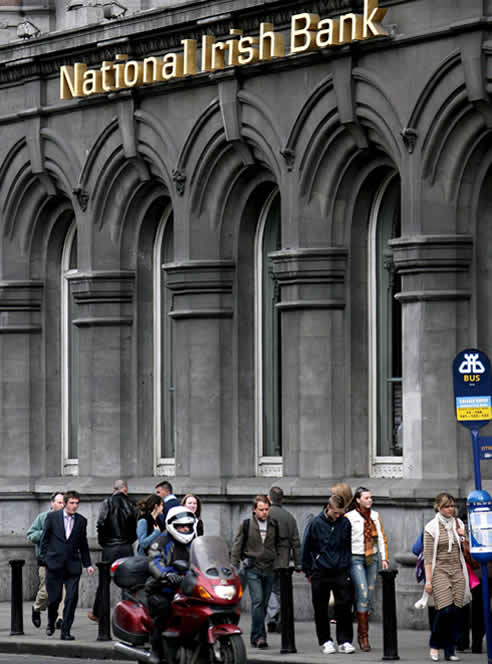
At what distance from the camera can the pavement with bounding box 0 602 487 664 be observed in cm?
2231

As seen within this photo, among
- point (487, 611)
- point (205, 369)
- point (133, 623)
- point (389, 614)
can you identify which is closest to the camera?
point (133, 623)

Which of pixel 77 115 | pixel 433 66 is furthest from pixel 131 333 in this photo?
pixel 433 66

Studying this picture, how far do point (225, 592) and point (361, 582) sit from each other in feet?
15.8

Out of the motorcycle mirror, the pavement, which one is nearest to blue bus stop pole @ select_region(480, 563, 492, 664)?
the pavement

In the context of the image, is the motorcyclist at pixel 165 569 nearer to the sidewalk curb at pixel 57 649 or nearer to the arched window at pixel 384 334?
the sidewalk curb at pixel 57 649

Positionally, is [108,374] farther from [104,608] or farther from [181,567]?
[181,567]

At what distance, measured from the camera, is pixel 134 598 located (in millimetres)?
19797

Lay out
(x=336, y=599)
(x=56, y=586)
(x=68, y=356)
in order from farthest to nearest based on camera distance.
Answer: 1. (x=68, y=356)
2. (x=56, y=586)
3. (x=336, y=599)

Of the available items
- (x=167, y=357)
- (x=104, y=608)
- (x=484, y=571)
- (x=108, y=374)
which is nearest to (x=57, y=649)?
(x=104, y=608)

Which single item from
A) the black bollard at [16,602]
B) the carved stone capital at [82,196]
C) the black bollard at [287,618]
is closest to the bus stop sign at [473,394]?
the black bollard at [287,618]

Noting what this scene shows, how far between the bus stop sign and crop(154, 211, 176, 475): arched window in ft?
35.3

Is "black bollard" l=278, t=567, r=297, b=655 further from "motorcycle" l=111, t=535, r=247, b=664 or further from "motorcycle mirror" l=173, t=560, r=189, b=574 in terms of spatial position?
"motorcycle mirror" l=173, t=560, r=189, b=574

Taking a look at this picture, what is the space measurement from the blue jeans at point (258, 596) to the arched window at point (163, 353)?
22.2 feet

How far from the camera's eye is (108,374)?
3114 cm
